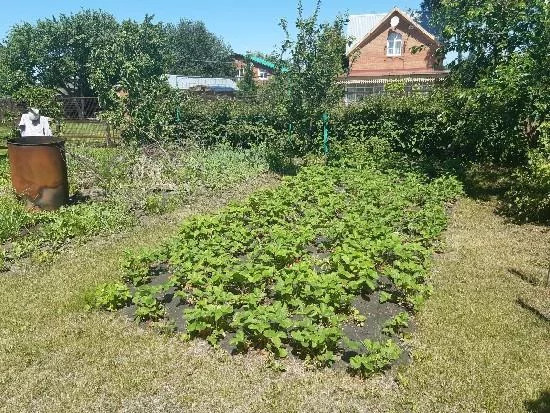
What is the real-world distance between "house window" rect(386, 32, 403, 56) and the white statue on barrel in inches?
1171

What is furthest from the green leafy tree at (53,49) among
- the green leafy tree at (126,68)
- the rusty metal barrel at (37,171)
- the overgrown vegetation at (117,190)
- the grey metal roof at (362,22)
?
the rusty metal barrel at (37,171)

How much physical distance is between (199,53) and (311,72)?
5649cm

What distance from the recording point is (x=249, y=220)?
A: 6.82 metres

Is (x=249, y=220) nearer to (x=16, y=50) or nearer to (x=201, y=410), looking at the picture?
(x=201, y=410)

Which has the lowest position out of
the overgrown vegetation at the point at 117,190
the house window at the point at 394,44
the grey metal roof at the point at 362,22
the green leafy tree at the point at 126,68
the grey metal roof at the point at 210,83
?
the overgrown vegetation at the point at 117,190

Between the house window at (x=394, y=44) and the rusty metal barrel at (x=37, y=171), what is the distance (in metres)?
31.9

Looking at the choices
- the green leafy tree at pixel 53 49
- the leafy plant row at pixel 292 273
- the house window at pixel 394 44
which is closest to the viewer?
the leafy plant row at pixel 292 273

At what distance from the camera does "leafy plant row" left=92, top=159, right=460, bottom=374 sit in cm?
384

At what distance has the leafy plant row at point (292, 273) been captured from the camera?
3844 millimetres

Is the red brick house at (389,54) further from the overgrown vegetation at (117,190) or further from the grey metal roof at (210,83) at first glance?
the overgrown vegetation at (117,190)

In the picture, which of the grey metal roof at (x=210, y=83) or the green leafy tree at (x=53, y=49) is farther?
the grey metal roof at (x=210, y=83)

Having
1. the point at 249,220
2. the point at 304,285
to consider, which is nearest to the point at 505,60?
the point at 249,220

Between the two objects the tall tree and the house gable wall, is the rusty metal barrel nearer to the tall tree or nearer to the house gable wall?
the house gable wall

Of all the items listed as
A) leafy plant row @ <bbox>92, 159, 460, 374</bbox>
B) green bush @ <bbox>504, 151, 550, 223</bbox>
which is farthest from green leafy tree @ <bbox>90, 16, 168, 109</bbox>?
green bush @ <bbox>504, 151, 550, 223</bbox>
